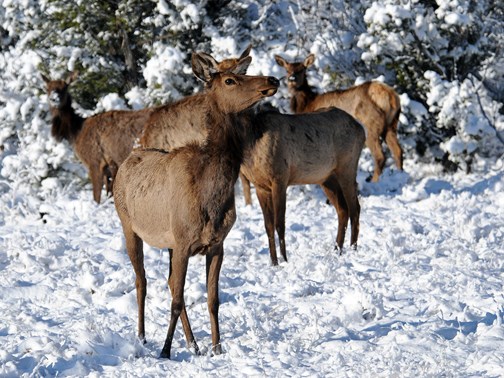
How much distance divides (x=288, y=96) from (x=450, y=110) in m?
3.19

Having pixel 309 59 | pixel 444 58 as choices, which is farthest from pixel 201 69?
pixel 444 58

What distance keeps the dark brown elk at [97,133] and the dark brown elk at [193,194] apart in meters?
6.72

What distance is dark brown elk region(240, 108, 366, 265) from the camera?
8781 millimetres

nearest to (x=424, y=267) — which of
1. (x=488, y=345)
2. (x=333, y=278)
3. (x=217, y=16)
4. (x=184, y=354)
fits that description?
(x=333, y=278)

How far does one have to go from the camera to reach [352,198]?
31.3 ft

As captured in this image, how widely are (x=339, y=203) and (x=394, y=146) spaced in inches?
205

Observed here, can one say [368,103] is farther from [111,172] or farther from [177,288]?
[177,288]

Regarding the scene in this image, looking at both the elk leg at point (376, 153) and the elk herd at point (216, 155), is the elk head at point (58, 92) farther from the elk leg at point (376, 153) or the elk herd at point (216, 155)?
the elk leg at point (376, 153)

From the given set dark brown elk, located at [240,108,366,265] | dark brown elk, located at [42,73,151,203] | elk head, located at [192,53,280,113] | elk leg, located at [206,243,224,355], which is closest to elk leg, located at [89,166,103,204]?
dark brown elk, located at [42,73,151,203]

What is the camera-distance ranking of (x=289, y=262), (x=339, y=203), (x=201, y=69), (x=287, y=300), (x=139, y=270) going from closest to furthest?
(x=139, y=270) < (x=201, y=69) < (x=287, y=300) < (x=289, y=262) < (x=339, y=203)

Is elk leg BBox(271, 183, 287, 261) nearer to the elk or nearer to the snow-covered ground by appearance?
the snow-covered ground

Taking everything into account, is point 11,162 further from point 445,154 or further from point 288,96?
point 445,154

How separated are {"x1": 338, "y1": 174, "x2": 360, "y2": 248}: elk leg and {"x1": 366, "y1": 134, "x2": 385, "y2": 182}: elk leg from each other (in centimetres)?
473

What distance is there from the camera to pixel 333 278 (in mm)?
7480
